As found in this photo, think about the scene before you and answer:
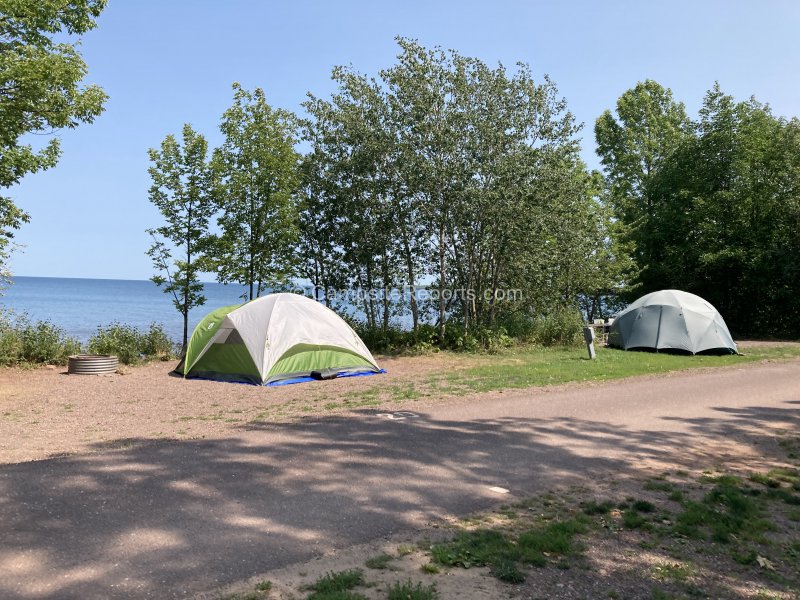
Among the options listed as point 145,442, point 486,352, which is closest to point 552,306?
point 486,352

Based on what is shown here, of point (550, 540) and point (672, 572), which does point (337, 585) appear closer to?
point (550, 540)

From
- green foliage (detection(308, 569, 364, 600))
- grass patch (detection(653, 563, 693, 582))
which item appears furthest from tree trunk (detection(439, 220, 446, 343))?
green foliage (detection(308, 569, 364, 600))

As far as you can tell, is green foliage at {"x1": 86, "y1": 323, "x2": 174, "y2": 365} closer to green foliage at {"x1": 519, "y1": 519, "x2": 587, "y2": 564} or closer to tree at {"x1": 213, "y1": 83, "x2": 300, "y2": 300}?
tree at {"x1": 213, "y1": 83, "x2": 300, "y2": 300}

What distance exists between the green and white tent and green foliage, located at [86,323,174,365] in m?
2.51

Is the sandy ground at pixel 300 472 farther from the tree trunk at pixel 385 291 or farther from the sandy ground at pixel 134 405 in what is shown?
the tree trunk at pixel 385 291

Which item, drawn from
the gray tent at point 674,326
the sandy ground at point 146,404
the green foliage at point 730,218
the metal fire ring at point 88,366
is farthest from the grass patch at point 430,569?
the green foliage at point 730,218

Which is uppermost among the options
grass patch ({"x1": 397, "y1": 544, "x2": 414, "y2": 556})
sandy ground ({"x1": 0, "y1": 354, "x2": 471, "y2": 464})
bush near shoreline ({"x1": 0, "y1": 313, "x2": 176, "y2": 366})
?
bush near shoreline ({"x1": 0, "y1": 313, "x2": 176, "y2": 366})

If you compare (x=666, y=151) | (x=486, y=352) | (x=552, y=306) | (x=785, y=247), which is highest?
(x=666, y=151)

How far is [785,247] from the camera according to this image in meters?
25.8

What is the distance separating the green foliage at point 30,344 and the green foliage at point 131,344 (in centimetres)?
69

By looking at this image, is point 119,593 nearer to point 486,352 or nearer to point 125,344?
point 125,344

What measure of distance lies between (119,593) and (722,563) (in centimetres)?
395

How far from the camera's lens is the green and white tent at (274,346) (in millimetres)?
12773

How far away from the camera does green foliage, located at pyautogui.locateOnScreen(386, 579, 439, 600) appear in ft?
11.3
